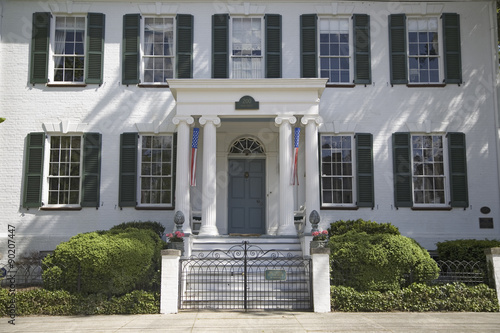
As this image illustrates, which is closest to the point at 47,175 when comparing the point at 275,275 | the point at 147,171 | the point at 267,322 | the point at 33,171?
the point at 33,171

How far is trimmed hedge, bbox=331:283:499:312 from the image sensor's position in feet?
36.3

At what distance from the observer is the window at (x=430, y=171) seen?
1565 cm

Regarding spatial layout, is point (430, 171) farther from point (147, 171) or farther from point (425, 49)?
point (147, 171)

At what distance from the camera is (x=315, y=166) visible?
14336 mm

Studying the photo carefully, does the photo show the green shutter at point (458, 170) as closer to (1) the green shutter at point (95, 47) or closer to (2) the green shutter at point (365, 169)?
(2) the green shutter at point (365, 169)

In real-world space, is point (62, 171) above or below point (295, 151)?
below

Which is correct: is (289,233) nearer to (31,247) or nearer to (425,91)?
(425,91)

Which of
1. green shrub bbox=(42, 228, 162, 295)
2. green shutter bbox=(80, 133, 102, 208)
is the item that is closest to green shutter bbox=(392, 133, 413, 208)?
green shrub bbox=(42, 228, 162, 295)

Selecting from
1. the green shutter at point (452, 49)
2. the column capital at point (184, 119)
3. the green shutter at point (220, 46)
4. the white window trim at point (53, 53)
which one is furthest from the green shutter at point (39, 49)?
the green shutter at point (452, 49)

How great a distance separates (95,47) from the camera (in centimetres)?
1611

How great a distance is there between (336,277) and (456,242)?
166 inches

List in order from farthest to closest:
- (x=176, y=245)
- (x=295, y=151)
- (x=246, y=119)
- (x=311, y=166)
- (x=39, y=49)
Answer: (x=39, y=49) → (x=246, y=119) → (x=295, y=151) → (x=311, y=166) → (x=176, y=245)

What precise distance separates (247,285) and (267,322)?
91.3 inches

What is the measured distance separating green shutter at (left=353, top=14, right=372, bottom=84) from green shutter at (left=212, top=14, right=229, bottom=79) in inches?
156
